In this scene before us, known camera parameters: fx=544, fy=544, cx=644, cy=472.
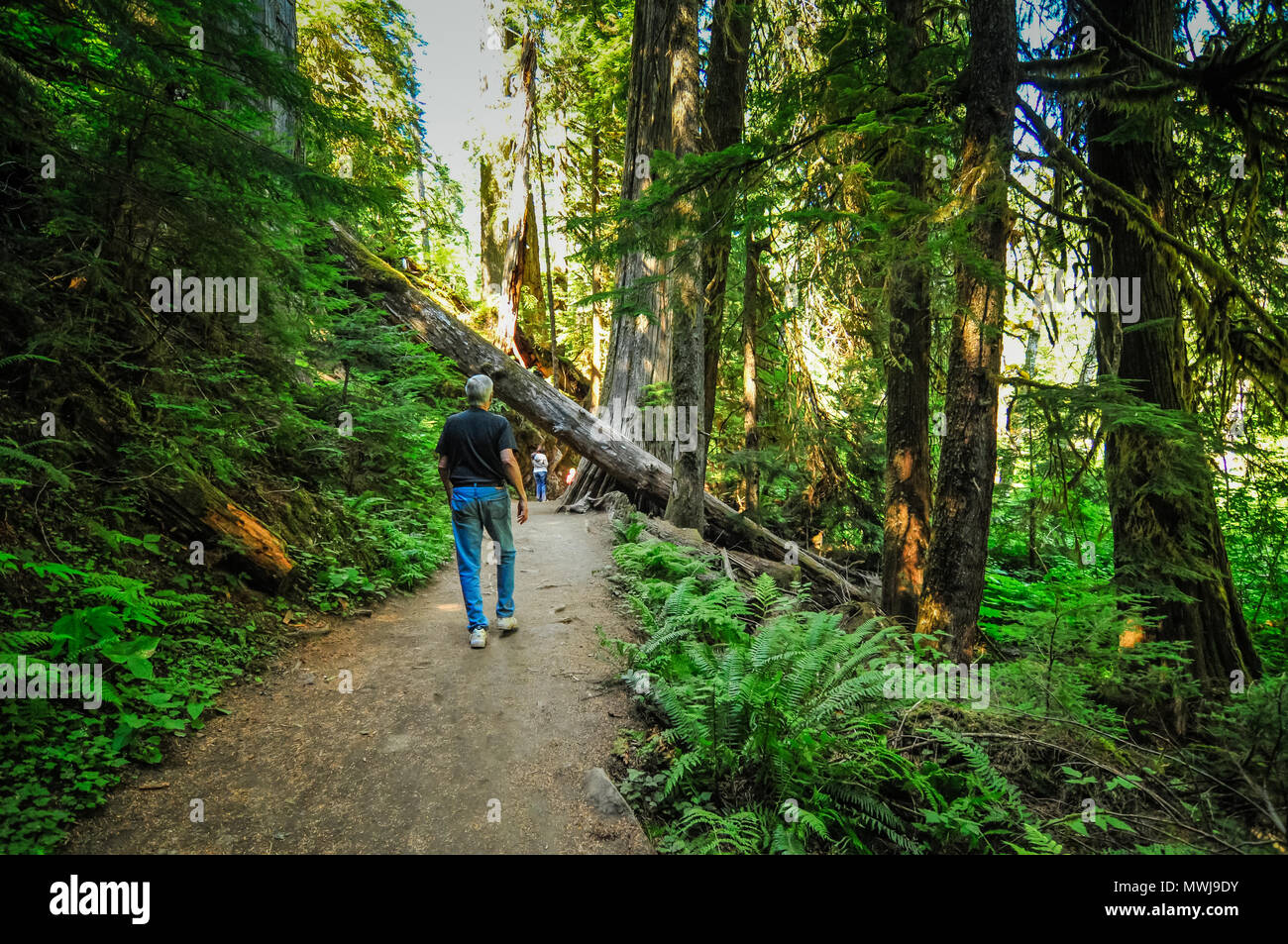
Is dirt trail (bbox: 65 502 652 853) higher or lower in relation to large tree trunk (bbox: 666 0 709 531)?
lower

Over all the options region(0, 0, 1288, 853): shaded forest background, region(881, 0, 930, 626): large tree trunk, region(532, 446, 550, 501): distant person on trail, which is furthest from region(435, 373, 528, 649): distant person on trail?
region(532, 446, 550, 501): distant person on trail

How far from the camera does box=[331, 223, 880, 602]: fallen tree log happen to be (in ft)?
34.3

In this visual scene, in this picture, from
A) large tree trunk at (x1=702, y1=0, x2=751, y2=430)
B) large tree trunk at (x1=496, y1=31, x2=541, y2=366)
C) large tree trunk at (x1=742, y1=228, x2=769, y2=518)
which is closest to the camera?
large tree trunk at (x1=702, y1=0, x2=751, y2=430)

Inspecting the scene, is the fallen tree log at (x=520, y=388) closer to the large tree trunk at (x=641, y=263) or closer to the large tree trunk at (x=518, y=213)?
the large tree trunk at (x=641, y=263)

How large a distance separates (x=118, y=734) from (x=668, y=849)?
290 cm

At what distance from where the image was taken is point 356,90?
50.6 feet

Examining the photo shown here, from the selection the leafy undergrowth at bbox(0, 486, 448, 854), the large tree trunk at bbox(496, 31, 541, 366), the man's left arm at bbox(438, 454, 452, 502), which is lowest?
the leafy undergrowth at bbox(0, 486, 448, 854)

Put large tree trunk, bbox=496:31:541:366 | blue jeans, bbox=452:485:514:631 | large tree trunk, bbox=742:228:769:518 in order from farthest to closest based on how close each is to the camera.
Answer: large tree trunk, bbox=496:31:541:366 → large tree trunk, bbox=742:228:769:518 → blue jeans, bbox=452:485:514:631

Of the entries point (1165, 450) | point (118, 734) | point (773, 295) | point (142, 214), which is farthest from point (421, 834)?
point (773, 295)

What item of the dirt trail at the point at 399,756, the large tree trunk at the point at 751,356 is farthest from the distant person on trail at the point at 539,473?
the dirt trail at the point at 399,756

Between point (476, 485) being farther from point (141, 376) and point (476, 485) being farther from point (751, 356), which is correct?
point (751, 356)

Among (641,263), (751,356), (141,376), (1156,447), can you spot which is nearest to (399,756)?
(141,376)

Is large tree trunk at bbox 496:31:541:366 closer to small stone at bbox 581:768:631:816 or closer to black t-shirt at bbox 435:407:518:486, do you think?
black t-shirt at bbox 435:407:518:486

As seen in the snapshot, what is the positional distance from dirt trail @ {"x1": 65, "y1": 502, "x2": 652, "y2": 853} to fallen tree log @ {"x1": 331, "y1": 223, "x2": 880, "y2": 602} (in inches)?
217
